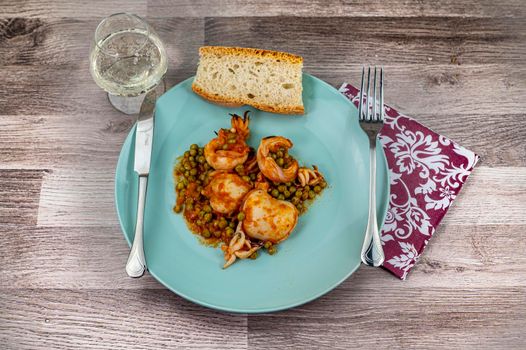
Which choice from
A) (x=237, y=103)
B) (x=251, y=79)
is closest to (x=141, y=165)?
(x=237, y=103)

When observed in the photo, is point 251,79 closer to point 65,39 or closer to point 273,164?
point 273,164

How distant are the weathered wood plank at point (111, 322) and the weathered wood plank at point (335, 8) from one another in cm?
155

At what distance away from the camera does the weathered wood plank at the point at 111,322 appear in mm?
2225

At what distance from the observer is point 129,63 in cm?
251

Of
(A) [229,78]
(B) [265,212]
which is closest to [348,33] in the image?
(A) [229,78]

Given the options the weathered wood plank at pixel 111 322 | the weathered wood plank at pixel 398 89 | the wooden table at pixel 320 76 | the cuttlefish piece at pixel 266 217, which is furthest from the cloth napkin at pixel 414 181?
the weathered wood plank at pixel 111 322

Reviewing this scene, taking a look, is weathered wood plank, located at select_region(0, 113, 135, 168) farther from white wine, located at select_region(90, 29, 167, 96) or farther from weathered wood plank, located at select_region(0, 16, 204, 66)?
weathered wood plank, located at select_region(0, 16, 204, 66)

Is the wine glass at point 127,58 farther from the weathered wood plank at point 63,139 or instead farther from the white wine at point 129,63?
the weathered wood plank at point 63,139

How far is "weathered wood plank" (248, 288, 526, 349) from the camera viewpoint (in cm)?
223

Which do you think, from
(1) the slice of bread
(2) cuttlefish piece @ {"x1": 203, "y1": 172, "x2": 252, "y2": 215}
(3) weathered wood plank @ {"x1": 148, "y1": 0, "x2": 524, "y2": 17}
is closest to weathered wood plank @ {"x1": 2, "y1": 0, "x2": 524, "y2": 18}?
(3) weathered wood plank @ {"x1": 148, "y1": 0, "x2": 524, "y2": 17}

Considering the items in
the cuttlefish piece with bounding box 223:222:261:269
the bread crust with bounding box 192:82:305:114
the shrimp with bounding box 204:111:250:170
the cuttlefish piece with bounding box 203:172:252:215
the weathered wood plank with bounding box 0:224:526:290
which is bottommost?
the weathered wood plank with bounding box 0:224:526:290

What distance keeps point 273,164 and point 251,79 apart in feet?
1.67

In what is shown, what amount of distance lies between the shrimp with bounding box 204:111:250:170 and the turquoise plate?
0.11m

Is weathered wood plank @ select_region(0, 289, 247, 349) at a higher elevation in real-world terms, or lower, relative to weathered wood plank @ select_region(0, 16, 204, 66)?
lower
